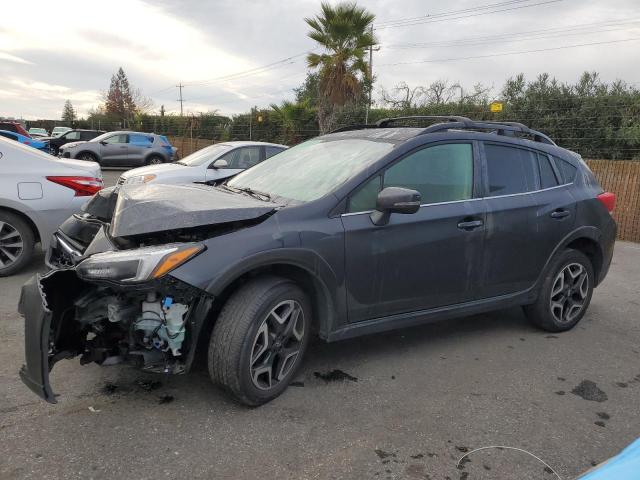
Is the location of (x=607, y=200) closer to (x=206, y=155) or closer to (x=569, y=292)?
(x=569, y=292)

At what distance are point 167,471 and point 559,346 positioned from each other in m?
3.22

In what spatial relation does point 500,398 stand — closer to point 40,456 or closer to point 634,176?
point 40,456

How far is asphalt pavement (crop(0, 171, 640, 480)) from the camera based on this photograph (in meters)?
2.50

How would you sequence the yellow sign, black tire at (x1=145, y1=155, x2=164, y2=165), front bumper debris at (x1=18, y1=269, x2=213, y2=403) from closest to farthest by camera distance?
front bumper debris at (x1=18, y1=269, x2=213, y2=403), the yellow sign, black tire at (x1=145, y1=155, x2=164, y2=165)

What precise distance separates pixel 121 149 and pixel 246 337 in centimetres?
1995

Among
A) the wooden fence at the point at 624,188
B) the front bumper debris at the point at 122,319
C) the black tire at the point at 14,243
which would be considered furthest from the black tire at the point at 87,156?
the front bumper debris at the point at 122,319

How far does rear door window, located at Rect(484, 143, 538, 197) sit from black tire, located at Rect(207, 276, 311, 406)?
1.91 metres

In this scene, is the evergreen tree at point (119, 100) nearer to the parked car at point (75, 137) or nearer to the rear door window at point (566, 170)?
the parked car at point (75, 137)

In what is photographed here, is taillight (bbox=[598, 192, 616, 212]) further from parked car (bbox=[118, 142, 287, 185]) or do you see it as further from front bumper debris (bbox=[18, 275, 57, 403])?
parked car (bbox=[118, 142, 287, 185])

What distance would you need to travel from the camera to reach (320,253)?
10.1 feet

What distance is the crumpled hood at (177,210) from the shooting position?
2.80 metres

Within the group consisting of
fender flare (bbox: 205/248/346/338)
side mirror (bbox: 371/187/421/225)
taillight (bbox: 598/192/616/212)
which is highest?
side mirror (bbox: 371/187/421/225)

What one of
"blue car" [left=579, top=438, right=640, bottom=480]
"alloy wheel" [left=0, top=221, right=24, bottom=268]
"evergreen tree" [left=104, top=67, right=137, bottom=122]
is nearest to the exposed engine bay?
"blue car" [left=579, top=438, right=640, bottom=480]

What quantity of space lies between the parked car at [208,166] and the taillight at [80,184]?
2.63m
